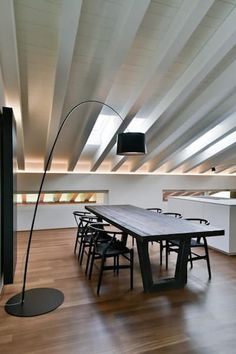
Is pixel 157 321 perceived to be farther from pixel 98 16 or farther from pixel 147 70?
pixel 98 16

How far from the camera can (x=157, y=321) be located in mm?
2443

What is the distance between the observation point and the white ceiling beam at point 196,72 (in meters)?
2.87

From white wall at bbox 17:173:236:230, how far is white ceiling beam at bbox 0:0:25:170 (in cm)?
242

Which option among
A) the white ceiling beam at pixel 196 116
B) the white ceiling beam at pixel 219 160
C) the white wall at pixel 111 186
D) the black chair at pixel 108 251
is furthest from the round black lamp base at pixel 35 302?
the white ceiling beam at pixel 219 160

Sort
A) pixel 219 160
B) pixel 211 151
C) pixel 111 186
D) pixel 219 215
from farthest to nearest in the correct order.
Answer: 1. pixel 111 186
2. pixel 219 160
3. pixel 211 151
4. pixel 219 215

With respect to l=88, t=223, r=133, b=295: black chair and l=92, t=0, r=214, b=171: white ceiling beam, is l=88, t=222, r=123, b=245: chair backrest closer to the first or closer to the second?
l=88, t=223, r=133, b=295: black chair

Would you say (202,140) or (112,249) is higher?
(202,140)

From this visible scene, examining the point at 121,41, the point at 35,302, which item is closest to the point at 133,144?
the point at 121,41

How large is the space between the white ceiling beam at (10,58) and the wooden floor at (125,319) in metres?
2.42

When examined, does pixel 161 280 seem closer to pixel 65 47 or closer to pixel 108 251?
pixel 108 251

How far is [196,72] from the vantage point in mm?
3404

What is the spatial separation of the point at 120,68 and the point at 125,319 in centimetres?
302

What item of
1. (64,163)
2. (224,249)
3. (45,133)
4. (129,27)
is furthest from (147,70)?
(64,163)

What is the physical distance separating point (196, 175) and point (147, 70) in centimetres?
482
